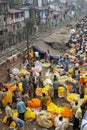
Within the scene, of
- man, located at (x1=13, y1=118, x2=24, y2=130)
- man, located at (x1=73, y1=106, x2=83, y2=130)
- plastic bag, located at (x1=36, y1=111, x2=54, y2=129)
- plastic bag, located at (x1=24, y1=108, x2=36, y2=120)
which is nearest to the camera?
man, located at (x1=13, y1=118, x2=24, y2=130)

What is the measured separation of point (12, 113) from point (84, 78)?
5.52 m

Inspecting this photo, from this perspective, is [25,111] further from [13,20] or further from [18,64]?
[13,20]

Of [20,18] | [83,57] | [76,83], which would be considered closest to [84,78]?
[76,83]

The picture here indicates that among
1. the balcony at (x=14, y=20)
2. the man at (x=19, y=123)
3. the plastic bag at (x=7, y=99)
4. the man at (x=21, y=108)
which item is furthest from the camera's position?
the balcony at (x=14, y=20)

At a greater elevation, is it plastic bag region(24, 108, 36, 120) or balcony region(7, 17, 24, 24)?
balcony region(7, 17, 24, 24)

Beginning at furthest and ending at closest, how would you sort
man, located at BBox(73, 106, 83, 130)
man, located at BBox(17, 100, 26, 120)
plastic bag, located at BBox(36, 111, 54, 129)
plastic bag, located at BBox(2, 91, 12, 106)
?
1. plastic bag, located at BBox(2, 91, 12, 106)
2. man, located at BBox(17, 100, 26, 120)
3. plastic bag, located at BBox(36, 111, 54, 129)
4. man, located at BBox(73, 106, 83, 130)

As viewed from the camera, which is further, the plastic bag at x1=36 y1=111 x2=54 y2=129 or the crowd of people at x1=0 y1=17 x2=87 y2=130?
the plastic bag at x1=36 y1=111 x2=54 y2=129

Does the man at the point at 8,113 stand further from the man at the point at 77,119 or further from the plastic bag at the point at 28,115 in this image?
the man at the point at 77,119

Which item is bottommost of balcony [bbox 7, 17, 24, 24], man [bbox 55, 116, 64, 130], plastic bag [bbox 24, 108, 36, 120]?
plastic bag [bbox 24, 108, 36, 120]

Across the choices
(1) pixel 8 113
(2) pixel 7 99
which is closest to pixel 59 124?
(1) pixel 8 113

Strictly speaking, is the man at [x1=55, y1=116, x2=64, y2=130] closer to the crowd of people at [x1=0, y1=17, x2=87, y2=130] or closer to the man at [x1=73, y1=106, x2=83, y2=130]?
the crowd of people at [x1=0, y1=17, x2=87, y2=130]

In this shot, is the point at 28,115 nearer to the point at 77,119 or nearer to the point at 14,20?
the point at 77,119

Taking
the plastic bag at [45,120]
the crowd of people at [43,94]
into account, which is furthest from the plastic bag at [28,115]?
the plastic bag at [45,120]

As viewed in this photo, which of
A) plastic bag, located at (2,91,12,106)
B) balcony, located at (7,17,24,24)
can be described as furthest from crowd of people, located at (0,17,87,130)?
balcony, located at (7,17,24,24)
